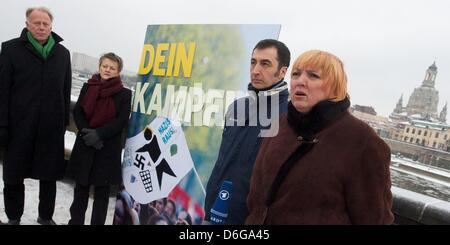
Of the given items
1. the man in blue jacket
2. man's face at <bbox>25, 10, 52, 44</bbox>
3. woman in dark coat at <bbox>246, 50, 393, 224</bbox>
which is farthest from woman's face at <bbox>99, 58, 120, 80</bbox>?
woman in dark coat at <bbox>246, 50, 393, 224</bbox>

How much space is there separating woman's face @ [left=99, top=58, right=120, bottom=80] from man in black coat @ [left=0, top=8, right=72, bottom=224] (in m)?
0.26

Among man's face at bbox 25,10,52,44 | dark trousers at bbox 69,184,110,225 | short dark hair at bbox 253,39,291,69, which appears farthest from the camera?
dark trousers at bbox 69,184,110,225

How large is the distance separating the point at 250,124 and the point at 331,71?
51 cm

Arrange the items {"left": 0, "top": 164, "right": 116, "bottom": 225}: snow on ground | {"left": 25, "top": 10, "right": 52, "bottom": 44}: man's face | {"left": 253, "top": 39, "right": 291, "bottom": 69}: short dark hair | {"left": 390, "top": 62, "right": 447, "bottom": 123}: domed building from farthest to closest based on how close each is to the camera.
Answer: {"left": 390, "top": 62, "right": 447, "bottom": 123}: domed building → {"left": 0, "top": 164, "right": 116, "bottom": 225}: snow on ground → {"left": 25, "top": 10, "right": 52, "bottom": 44}: man's face → {"left": 253, "top": 39, "right": 291, "bottom": 69}: short dark hair

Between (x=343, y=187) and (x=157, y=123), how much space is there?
1707 mm

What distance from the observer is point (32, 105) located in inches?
96.0

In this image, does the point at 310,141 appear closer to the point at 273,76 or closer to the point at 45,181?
the point at 273,76

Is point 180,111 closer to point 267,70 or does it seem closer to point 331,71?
point 267,70

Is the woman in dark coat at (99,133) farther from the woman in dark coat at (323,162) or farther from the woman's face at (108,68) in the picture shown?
the woman in dark coat at (323,162)

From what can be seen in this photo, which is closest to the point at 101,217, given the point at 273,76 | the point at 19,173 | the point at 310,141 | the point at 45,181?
the point at 45,181

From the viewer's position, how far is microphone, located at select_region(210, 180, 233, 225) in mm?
1669

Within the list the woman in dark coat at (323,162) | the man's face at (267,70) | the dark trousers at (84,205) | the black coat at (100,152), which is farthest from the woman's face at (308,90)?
the dark trousers at (84,205)

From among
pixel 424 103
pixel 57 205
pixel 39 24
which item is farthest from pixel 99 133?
pixel 424 103

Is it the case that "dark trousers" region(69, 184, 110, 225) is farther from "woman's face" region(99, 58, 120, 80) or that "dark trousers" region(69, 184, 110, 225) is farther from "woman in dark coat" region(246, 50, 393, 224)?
"woman in dark coat" region(246, 50, 393, 224)
